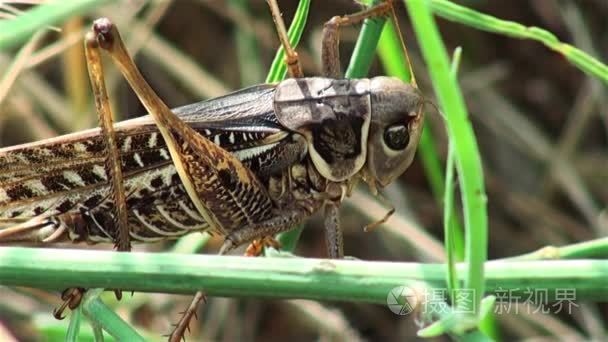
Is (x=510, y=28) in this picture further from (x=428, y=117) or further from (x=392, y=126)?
(x=428, y=117)

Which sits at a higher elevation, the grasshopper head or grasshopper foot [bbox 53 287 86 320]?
the grasshopper head

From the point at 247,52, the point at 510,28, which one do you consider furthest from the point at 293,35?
the point at 247,52

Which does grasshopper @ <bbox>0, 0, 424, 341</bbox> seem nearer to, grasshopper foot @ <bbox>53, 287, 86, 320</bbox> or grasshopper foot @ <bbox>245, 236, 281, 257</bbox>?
grasshopper foot @ <bbox>245, 236, 281, 257</bbox>

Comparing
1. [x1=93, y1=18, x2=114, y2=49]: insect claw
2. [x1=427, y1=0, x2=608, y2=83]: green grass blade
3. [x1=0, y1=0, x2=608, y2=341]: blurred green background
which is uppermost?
[x1=427, y1=0, x2=608, y2=83]: green grass blade

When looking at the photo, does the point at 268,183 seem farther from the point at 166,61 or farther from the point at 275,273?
the point at 166,61

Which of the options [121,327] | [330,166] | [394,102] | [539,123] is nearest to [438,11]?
[394,102]

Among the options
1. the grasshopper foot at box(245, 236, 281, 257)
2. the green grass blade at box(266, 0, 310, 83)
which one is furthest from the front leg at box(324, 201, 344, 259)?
the green grass blade at box(266, 0, 310, 83)

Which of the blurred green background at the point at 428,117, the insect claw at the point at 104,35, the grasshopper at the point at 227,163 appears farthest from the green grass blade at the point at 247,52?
the insect claw at the point at 104,35
